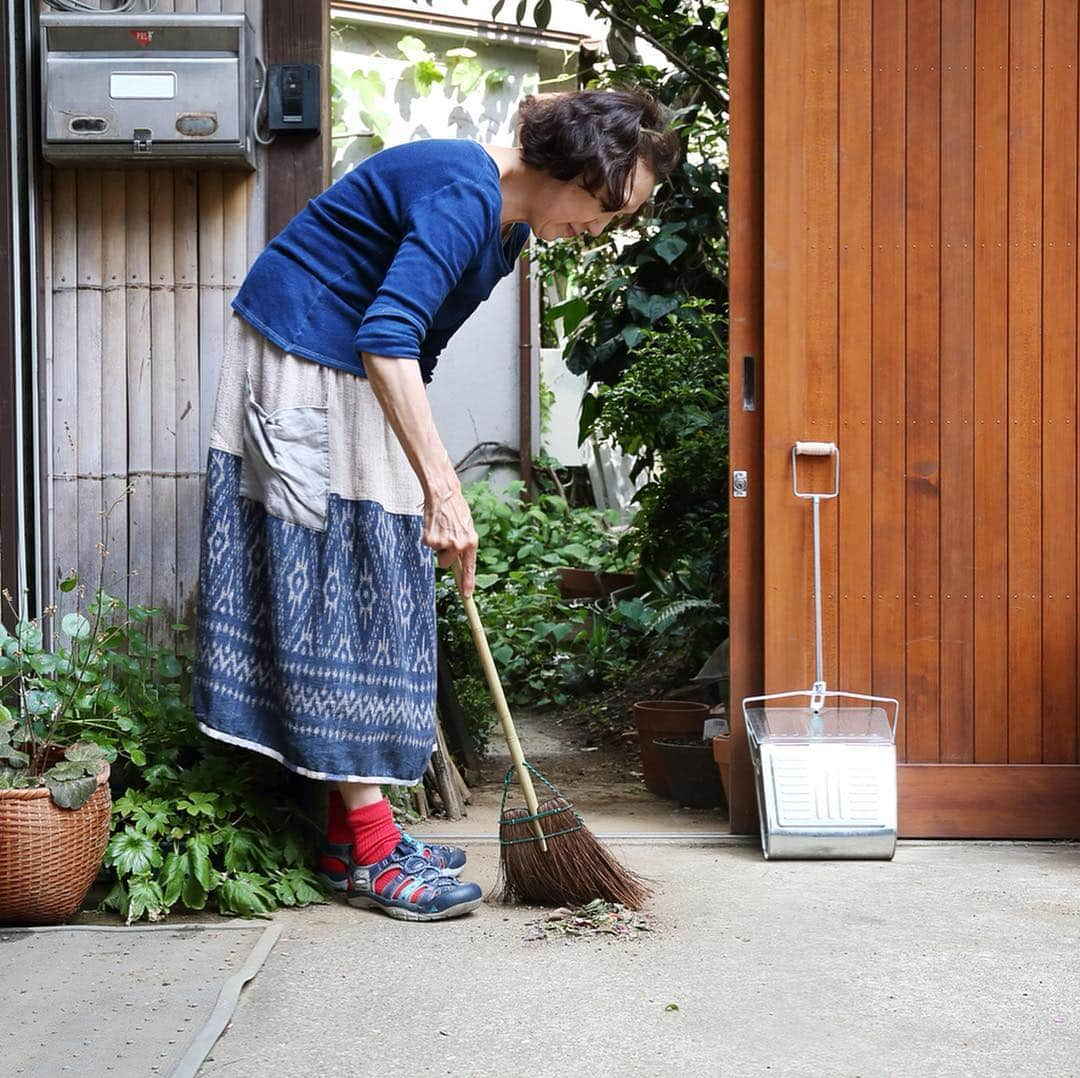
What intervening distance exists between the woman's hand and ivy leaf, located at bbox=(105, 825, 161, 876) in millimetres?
929

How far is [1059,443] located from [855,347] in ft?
1.91

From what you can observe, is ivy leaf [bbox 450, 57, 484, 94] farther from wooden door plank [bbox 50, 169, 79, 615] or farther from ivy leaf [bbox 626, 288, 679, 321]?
wooden door plank [bbox 50, 169, 79, 615]

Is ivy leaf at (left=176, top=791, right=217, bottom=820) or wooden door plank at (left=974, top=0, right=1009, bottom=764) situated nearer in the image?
ivy leaf at (left=176, top=791, right=217, bottom=820)

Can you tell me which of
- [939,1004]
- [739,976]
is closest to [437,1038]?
[739,976]

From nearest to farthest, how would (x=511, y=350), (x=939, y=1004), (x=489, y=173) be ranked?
(x=939, y=1004) → (x=489, y=173) → (x=511, y=350)

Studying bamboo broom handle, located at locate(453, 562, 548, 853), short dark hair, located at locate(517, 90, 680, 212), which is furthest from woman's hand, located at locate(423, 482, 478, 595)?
short dark hair, located at locate(517, 90, 680, 212)

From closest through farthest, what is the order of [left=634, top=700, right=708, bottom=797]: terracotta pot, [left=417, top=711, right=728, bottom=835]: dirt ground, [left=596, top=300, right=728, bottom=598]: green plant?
[left=417, top=711, right=728, bottom=835]: dirt ground, [left=634, top=700, right=708, bottom=797]: terracotta pot, [left=596, top=300, right=728, bottom=598]: green plant

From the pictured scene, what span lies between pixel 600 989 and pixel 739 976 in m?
0.27

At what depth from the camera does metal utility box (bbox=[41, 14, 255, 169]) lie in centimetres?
312

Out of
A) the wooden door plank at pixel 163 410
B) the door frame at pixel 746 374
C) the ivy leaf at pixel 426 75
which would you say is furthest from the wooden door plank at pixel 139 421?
the ivy leaf at pixel 426 75

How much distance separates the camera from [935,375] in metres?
3.34

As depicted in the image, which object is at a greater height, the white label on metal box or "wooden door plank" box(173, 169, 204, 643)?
the white label on metal box

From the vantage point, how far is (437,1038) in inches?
80.7

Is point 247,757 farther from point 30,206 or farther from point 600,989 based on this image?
point 30,206
